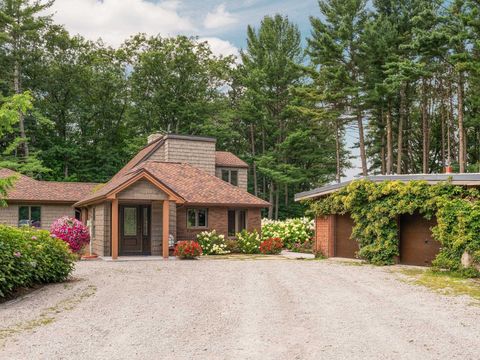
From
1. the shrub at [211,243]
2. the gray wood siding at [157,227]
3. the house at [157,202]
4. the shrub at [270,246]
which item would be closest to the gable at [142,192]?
the house at [157,202]

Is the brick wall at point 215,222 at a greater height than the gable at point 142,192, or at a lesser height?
lesser

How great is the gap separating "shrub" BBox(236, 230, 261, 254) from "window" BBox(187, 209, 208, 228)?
1827mm

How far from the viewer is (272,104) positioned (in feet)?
161

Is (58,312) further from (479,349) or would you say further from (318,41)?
(318,41)

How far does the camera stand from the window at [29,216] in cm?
3006

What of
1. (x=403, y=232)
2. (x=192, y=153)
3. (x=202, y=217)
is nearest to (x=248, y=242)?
(x=202, y=217)

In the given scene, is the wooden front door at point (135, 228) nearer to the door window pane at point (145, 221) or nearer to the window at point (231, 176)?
the door window pane at point (145, 221)

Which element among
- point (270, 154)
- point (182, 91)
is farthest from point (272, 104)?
point (182, 91)

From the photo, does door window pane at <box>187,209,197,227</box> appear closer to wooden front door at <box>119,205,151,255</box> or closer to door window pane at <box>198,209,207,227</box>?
door window pane at <box>198,209,207,227</box>

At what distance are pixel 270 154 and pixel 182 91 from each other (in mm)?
9563

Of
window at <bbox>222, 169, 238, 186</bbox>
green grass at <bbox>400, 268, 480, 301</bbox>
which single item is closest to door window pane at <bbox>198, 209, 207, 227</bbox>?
window at <bbox>222, 169, 238, 186</bbox>

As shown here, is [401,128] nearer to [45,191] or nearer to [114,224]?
[114,224]

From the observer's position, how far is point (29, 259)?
12.9 m

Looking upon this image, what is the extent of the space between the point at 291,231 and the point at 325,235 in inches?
272
